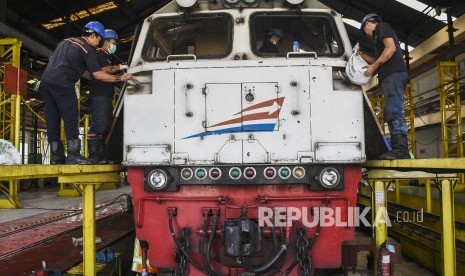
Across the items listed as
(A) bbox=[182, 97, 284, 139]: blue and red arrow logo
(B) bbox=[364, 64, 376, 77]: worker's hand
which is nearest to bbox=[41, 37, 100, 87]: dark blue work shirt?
(A) bbox=[182, 97, 284, 139]: blue and red arrow logo

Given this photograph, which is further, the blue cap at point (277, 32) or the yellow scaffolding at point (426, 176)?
the blue cap at point (277, 32)

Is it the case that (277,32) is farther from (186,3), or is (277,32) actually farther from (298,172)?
(298,172)

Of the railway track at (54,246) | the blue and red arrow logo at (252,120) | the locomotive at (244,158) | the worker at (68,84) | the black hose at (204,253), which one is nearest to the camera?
the black hose at (204,253)

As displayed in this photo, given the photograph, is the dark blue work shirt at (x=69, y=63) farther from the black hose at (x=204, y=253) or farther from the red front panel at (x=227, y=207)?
the black hose at (x=204, y=253)

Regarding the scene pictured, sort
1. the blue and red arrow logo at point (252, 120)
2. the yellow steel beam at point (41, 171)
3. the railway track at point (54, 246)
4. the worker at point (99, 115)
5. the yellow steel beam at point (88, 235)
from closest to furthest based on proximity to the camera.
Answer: the yellow steel beam at point (41, 171) → the blue and red arrow logo at point (252, 120) → the yellow steel beam at point (88, 235) → the railway track at point (54, 246) → the worker at point (99, 115)

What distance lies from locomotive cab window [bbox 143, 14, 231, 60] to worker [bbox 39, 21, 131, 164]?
0.57 m

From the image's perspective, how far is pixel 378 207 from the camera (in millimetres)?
3723

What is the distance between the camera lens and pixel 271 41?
4.14 meters

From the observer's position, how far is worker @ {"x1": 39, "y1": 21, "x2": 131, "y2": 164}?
3879mm

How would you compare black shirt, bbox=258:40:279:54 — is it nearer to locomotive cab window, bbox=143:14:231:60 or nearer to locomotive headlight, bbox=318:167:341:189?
locomotive cab window, bbox=143:14:231:60

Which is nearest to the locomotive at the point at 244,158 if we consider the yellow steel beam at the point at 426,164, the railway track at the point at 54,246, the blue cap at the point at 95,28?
the yellow steel beam at the point at 426,164

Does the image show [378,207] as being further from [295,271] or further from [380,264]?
[295,271]

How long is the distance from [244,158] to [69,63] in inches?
78.2

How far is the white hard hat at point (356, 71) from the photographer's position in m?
3.41
